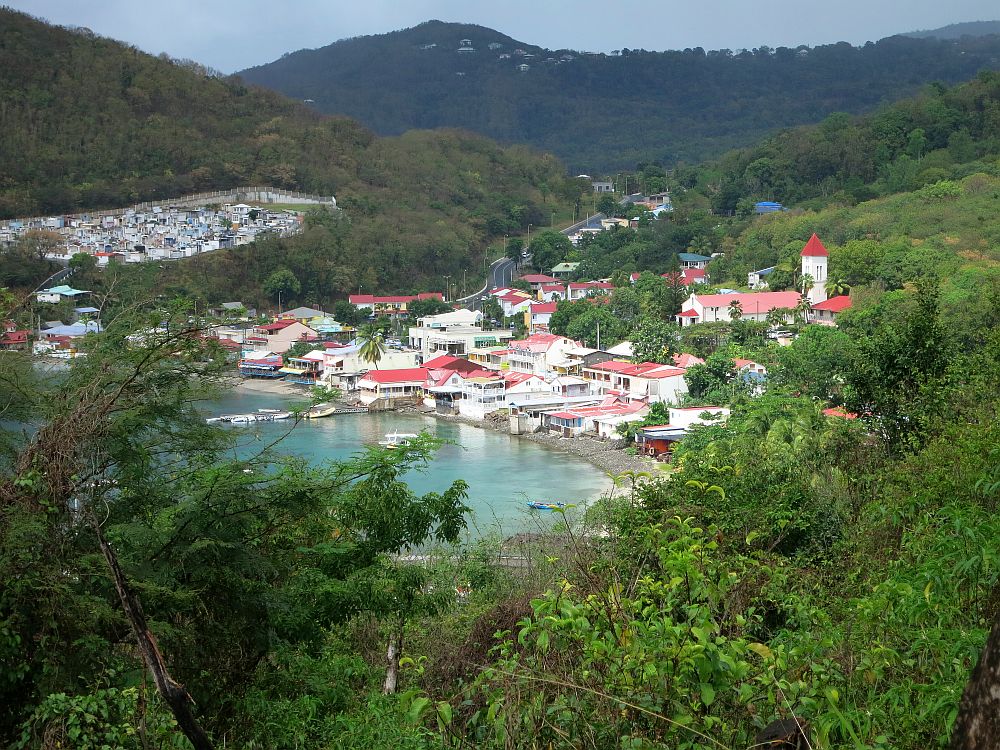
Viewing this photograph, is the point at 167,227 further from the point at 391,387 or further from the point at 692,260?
the point at 692,260

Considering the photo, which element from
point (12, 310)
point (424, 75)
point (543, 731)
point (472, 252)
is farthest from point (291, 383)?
point (424, 75)

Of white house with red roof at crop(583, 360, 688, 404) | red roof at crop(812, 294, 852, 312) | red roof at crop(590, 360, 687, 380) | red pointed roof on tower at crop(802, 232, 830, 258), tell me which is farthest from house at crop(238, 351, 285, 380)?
red pointed roof on tower at crop(802, 232, 830, 258)

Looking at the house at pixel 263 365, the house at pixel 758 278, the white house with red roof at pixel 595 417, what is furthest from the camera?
the house at pixel 758 278

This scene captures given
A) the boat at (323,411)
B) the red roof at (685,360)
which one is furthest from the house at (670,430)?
the boat at (323,411)

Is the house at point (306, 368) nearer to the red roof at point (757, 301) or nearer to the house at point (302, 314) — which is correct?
the house at point (302, 314)

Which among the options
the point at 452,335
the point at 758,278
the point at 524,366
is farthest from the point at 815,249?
the point at 452,335
